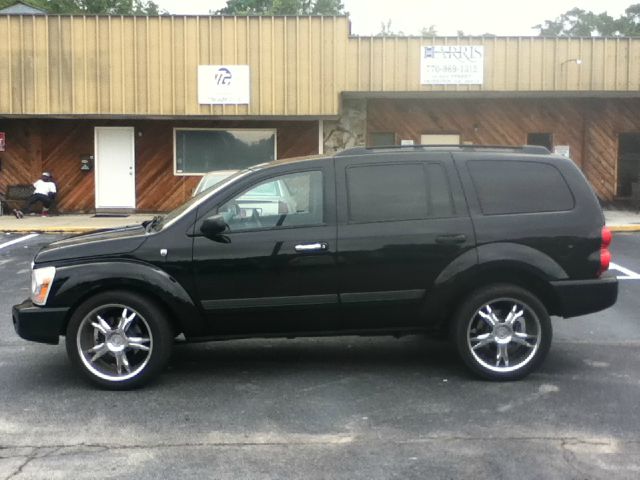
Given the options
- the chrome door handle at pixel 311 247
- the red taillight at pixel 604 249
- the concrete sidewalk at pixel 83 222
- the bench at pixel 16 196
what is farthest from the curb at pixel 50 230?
the red taillight at pixel 604 249

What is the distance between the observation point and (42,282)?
17.0 feet

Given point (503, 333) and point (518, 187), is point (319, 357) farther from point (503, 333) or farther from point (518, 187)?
point (518, 187)

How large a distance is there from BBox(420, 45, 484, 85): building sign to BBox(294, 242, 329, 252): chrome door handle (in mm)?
A: 12839

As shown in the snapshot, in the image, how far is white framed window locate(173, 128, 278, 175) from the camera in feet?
61.7

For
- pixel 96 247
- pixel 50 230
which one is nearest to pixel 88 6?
pixel 50 230

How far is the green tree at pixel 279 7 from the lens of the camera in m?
49.0

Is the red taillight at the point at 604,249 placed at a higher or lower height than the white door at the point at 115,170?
lower

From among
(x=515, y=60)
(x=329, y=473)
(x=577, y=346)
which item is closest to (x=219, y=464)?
(x=329, y=473)

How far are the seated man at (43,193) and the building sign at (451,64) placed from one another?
970 cm

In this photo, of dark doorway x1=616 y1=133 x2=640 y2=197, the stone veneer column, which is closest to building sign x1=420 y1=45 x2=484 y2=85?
the stone veneer column

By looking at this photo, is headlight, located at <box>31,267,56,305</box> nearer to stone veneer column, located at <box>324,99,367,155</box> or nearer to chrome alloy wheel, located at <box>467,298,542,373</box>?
chrome alloy wheel, located at <box>467,298,542,373</box>

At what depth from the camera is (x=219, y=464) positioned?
156 inches

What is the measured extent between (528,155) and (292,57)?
12169mm

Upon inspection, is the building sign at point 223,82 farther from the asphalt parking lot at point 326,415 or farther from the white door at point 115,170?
the asphalt parking lot at point 326,415
